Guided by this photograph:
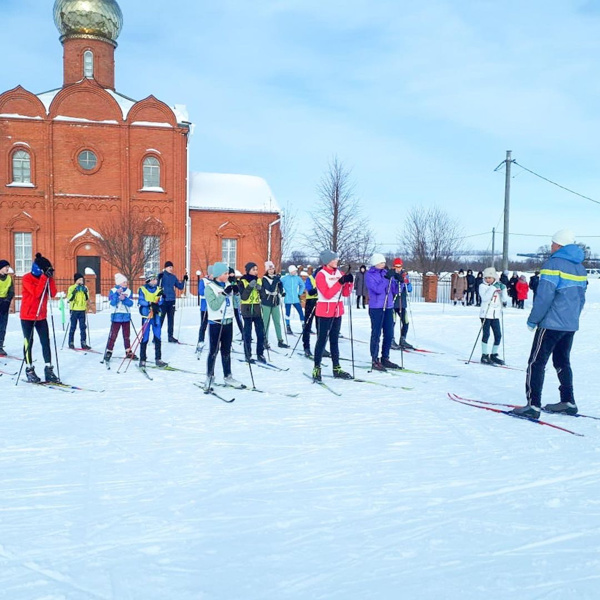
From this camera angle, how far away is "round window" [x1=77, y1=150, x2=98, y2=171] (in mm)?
29625

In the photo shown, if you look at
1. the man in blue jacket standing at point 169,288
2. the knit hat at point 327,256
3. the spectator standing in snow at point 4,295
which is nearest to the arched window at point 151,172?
the man in blue jacket standing at point 169,288

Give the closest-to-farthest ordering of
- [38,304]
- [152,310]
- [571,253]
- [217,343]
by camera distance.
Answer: [571,253] → [217,343] → [38,304] → [152,310]

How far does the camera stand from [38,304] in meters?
7.91

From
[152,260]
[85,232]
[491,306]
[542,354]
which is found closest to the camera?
[542,354]

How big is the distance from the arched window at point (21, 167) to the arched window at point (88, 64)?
19.6ft

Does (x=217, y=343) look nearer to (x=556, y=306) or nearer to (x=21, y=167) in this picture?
(x=556, y=306)

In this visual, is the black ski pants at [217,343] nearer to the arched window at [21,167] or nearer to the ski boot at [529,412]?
the ski boot at [529,412]

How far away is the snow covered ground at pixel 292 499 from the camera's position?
2883 millimetres

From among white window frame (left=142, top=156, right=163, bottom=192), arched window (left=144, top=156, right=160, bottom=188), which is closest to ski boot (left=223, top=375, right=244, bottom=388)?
white window frame (left=142, top=156, right=163, bottom=192)

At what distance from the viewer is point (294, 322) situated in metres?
17.2

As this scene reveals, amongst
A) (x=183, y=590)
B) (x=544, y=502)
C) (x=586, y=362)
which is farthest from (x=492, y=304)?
(x=183, y=590)

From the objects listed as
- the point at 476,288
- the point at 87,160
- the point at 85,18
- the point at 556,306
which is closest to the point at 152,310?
the point at 556,306

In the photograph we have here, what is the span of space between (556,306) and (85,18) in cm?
3326

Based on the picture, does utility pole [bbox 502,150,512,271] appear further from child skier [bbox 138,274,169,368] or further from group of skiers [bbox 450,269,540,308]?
child skier [bbox 138,274,169,368]
